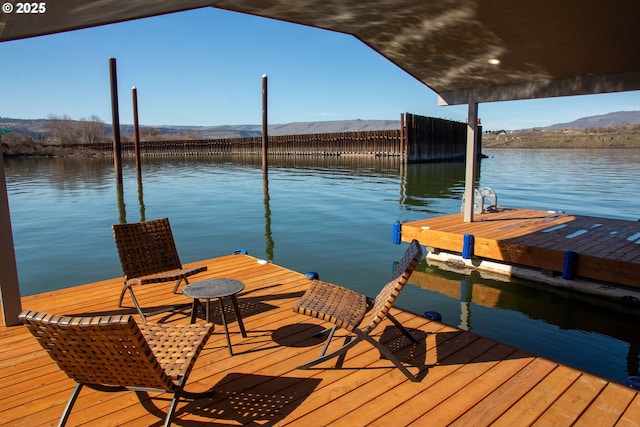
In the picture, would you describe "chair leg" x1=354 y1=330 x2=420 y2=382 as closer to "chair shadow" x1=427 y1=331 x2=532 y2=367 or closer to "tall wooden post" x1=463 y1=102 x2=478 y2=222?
"chair shadow" x1=427 y1=331 x2=532 y2=367

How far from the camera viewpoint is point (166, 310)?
13.8 ft

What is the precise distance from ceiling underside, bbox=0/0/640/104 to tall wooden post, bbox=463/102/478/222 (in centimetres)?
72

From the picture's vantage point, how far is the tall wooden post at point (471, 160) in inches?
311

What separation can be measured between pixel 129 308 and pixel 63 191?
19317 mm

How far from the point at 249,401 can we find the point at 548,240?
20.7 ft

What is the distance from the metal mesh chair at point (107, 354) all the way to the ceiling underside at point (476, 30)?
6.83 ft

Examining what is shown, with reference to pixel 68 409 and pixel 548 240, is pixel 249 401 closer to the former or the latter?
pixel 68 409

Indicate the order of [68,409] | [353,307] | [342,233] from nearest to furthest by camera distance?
[68,409], [353,307], [342,233]

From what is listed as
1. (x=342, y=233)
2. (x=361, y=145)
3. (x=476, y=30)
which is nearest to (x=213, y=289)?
(x=476, y=30)

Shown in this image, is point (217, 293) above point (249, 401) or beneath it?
above

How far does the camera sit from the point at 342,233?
11.1 m

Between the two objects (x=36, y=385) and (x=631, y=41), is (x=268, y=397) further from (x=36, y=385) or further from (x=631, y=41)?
(x=631, y=41)

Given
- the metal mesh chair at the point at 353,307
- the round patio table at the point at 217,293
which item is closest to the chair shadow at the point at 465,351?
the metal mesh chair at the point at 353,307

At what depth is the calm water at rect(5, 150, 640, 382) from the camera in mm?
5754
